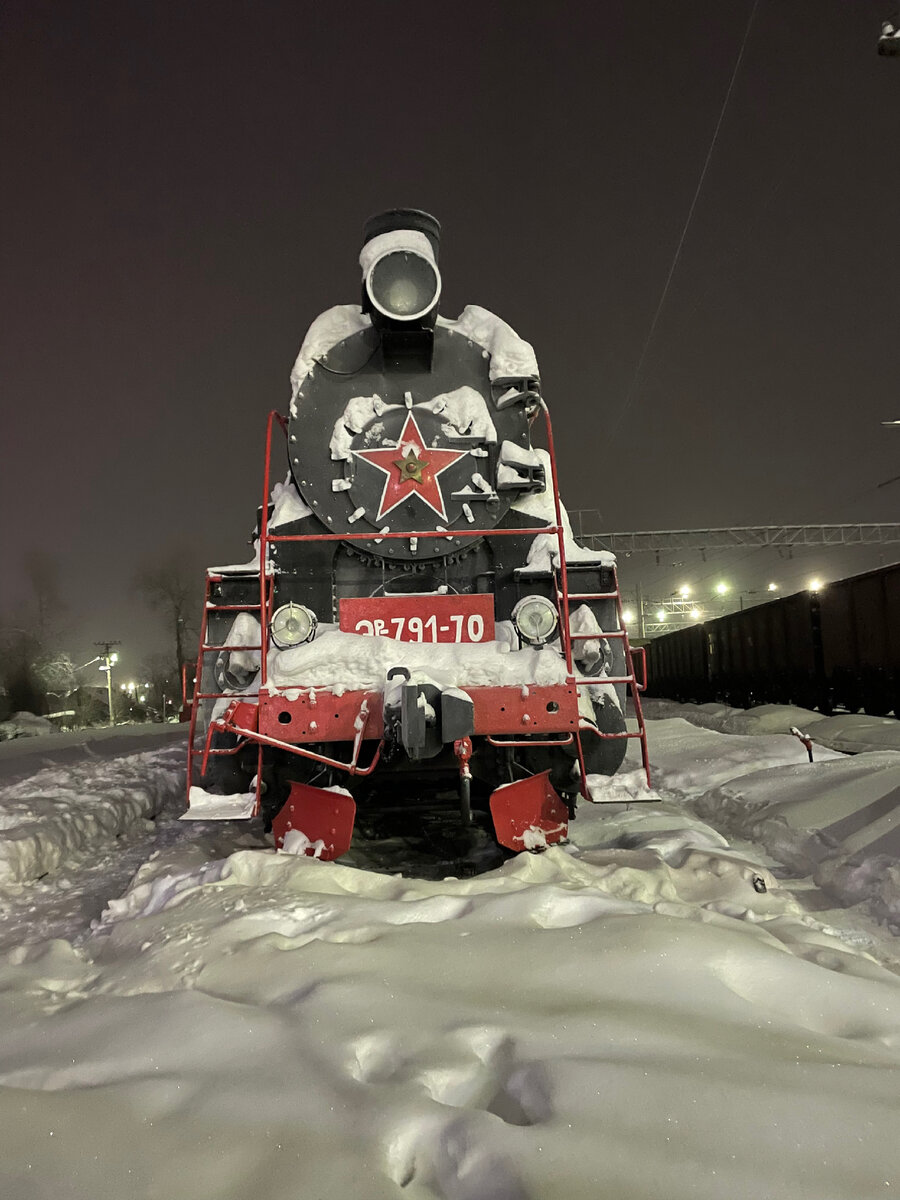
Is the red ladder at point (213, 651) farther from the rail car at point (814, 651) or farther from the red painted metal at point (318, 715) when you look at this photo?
the rail car at point (814, 651)

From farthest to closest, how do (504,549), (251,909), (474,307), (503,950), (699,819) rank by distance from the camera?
(699,819) → (474,307) → (504,549) → (251,909) → (503,950)

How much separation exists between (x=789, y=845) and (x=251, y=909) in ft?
13.5

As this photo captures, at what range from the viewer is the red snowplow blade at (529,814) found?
14.6ft

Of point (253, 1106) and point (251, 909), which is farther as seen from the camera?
point (251, 909)

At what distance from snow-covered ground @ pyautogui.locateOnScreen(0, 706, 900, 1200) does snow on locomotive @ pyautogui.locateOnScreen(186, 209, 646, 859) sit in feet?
2.64

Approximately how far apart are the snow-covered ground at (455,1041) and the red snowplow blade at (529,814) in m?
0.55

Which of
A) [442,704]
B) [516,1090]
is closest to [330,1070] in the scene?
[516,1090]

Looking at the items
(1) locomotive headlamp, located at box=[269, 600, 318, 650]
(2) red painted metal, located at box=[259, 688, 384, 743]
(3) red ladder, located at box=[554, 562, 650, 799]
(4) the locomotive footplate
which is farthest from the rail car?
(2) red painted metal, located at box=[259, 688, 384, 743]

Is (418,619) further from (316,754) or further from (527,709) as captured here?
(316,754)

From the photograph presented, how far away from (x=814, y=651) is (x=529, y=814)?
13.2 metres

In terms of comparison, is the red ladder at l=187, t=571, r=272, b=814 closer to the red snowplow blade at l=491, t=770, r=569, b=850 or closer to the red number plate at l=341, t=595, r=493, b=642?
the red number plate at l=341, t=595, r=493, b=642

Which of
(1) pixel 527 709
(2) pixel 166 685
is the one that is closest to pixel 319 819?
(1) pixel 527 709

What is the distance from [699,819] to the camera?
690cm

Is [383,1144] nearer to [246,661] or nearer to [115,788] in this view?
[246,661]
